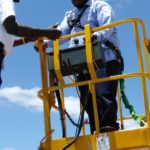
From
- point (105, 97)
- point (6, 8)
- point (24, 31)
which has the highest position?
point (6, 8)

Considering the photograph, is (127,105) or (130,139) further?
(127,105)

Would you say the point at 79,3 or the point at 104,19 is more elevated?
the point at 79,3

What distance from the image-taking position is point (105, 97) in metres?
5.15

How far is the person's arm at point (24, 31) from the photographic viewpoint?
4.17m

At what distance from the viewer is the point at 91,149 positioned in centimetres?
468

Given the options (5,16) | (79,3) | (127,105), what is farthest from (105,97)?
(5,16)

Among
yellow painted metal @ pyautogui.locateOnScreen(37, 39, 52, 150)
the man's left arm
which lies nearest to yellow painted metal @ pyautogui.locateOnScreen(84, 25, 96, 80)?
the man's left arm

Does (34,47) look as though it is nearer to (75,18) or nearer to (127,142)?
(75,18)

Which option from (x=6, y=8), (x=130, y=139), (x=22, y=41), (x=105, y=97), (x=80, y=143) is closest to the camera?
(x=6, y=8)

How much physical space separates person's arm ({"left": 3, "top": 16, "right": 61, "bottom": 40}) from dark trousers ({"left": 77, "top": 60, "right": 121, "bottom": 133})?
0.82 meters

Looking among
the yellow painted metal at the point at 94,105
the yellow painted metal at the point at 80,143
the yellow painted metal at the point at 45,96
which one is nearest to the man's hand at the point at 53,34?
the yellow painted metal at the point at 45,96

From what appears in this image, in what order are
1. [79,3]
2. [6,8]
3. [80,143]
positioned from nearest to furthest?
[6,8]
[80,143]
[79,3]

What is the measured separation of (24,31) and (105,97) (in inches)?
53.6

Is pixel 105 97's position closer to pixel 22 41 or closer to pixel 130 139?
pixel 130 139
